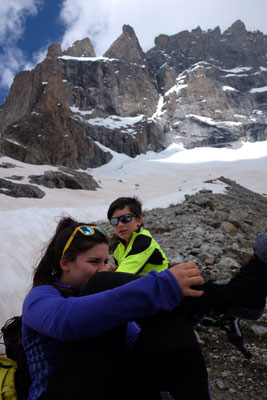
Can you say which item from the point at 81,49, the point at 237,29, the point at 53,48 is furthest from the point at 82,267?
the point at 237,29

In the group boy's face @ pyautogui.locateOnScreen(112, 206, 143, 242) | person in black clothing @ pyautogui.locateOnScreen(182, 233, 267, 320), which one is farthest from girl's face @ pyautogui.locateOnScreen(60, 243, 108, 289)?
boy's face @ pyautogui.locateOnScreen(112, 206, 143, 242)

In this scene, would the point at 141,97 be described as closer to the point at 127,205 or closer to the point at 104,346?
the point at 127,205

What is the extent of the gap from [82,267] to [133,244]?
44.7 inches

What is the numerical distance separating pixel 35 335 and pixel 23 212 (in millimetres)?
5977

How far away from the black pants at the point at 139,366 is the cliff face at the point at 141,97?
4788cm

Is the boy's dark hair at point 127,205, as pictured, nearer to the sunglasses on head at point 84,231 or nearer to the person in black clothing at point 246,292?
the sunglasses on head at point 84,231

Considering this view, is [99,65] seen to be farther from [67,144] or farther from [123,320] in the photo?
[123,320]

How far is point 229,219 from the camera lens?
7863 mm

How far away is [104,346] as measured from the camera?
123cm

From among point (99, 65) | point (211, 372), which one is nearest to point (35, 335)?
point (211, 372)

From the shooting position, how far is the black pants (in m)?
1.14

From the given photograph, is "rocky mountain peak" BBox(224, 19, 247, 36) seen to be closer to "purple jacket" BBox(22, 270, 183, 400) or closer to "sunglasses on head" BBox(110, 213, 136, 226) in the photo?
"sunglasses on head" BBox(110, 213, 136, 226)

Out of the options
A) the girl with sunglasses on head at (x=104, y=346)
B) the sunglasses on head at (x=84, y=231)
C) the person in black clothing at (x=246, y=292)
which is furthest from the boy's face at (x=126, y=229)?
the girl with sunglasses on head at (x=104, y=346)

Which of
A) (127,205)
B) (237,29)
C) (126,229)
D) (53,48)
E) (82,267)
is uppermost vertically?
(237,29)
